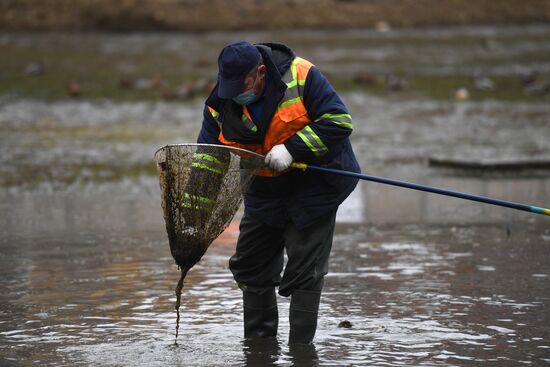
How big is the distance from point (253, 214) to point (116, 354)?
3.23 ft

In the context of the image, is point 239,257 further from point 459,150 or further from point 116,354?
point 459,150

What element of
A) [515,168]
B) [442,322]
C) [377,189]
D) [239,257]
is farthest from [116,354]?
[515,168]

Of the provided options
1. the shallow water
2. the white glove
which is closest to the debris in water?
the shallow water

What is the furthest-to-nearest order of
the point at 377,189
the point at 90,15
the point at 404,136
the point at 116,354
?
1. the point at 90,15
2. the point at 404,136
3. the point at 377,189
4. the point at 116,354

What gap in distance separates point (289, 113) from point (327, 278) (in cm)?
220

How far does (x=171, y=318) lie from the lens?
6766 mm

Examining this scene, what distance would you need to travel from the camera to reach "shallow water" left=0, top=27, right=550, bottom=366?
610 cm

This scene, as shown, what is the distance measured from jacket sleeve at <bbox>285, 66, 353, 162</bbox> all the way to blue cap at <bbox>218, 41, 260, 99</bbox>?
0.33 meters

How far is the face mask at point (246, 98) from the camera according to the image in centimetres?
577

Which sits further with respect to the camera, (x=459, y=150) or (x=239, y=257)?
(x=459, y=150)

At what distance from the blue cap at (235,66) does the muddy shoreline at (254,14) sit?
23620mm

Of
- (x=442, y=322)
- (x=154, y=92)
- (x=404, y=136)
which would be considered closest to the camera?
(x=442, y=322)

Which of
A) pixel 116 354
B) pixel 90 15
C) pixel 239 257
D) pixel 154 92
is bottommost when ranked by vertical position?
pixel 116 354

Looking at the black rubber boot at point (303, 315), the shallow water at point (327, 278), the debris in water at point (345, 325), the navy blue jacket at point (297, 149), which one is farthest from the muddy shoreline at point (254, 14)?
the black rubber boot at point (303, 315)
